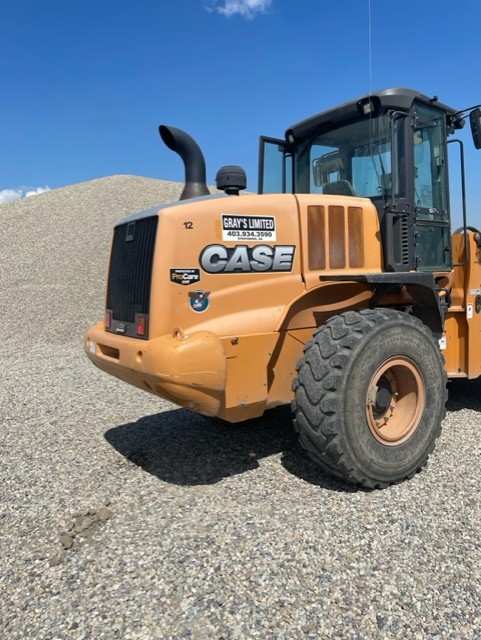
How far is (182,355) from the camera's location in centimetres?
339

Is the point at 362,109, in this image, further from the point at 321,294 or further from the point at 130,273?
the point at 130,273

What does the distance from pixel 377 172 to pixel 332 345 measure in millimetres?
1776

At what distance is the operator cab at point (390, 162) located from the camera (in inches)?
177

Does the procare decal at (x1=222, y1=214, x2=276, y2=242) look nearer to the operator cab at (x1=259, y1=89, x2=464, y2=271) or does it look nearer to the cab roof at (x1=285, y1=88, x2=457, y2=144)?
the operator cab at (x1=259, y1=89, x2=464, y2=271)

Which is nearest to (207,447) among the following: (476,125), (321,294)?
(321,294)

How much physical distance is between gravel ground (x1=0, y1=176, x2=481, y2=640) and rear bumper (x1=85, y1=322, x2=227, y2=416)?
2.43ft

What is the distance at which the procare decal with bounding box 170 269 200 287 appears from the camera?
12.1 feet

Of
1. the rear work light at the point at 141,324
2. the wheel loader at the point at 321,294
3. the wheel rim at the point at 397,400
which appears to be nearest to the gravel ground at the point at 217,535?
the wheel rim at the point at 397,400

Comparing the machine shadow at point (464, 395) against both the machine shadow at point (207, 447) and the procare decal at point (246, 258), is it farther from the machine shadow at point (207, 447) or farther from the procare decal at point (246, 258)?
the procare decal at point (246, 258)

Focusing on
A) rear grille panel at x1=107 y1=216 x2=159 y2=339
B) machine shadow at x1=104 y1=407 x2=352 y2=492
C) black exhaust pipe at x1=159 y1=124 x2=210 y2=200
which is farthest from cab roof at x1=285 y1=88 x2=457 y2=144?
machine shadow at x1=104 y1=407 x2=352 y2=492

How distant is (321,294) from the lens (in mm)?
4211

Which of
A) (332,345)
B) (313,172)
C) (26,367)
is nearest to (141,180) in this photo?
(26,367)

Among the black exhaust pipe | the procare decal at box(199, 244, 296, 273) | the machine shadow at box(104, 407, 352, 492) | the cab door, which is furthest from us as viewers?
the cab door

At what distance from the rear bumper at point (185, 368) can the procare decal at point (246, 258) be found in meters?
0.54
